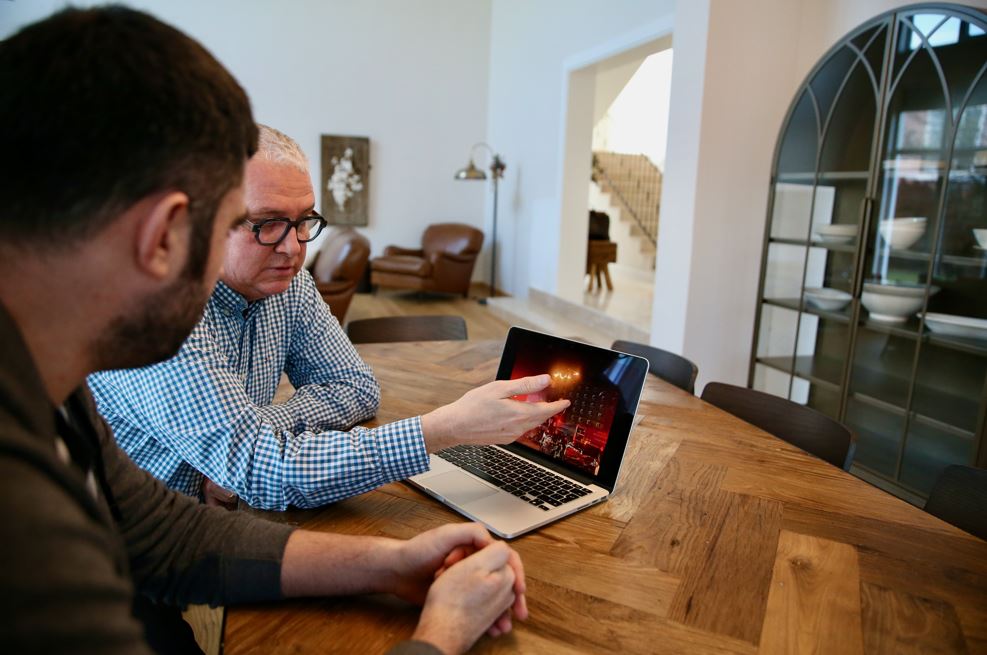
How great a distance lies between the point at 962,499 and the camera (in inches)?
47.4

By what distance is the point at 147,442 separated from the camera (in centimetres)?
117

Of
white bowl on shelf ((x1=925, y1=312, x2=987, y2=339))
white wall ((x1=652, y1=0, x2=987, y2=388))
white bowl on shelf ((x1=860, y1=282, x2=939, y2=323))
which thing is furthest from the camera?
white wall ((x1=652, y1=0, x2=987, y2=388))

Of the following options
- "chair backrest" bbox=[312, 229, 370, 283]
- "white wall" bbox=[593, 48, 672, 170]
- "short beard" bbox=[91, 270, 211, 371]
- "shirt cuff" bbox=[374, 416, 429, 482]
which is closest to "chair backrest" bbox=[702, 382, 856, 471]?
"shirt cuff" bbox=[374, 416, 429, 482]

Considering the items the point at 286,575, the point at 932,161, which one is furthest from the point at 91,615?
the point at 932,161

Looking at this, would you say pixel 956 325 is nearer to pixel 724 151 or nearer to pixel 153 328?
pixel 724 151

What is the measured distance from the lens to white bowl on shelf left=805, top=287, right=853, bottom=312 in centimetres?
297

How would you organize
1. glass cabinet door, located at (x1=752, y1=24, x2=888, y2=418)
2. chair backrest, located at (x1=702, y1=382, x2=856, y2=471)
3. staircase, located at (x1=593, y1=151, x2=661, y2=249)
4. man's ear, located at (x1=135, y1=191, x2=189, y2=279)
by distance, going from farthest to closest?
staircase, located at (x1=593, y1=151, x2=661, y2=249)
glass cabinet door, located at (x1=752, y1=24, x2=888, y2=418)
chair backrest, located at (x1=702, y1=382, x2=856, y2=471)
man's ear, located at (x1=135, y1=191, x2=189, y2=279)

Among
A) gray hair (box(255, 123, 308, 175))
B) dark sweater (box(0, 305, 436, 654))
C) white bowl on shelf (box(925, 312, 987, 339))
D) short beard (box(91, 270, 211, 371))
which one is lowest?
white bowl on shelf (box(925, 312, 987, 339))

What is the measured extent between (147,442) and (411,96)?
7867mm

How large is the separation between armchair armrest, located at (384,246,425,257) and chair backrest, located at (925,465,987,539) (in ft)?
23.5

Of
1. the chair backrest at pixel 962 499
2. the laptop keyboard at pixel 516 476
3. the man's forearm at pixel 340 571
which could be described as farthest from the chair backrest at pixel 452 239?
the man's forearm at pixel 340 571

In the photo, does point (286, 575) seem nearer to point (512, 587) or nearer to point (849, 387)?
point (512, 587)

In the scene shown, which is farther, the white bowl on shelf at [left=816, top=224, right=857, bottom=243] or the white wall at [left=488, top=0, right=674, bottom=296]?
the white wall at [left=488, top=0, right=674, bottom=296]

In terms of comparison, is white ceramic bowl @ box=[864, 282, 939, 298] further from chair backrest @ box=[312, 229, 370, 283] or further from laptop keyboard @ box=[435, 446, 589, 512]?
chair backrest @ box=[312, 229, 370, 283]
